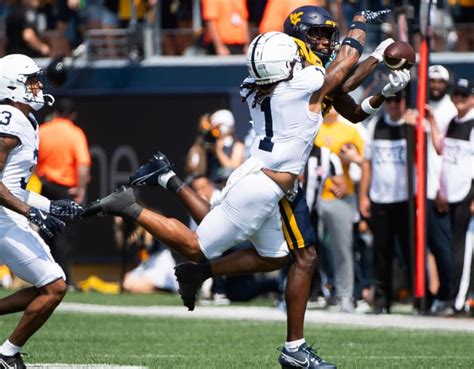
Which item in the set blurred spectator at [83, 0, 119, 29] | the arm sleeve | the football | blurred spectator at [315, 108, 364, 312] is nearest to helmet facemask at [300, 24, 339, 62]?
the football

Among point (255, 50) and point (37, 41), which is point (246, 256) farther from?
point (37, 41)

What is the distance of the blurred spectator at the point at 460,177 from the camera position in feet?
41.4

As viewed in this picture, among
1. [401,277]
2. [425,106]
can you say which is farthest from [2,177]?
[401,277]

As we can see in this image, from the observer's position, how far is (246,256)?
8227 mm

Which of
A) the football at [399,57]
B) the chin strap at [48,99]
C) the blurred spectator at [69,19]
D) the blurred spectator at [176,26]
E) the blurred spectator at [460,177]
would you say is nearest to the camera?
the chin strap at [48,99]

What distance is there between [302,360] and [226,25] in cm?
939

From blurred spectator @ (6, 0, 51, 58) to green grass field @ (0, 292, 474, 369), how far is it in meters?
6.69

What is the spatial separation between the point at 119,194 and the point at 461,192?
5.30 meters

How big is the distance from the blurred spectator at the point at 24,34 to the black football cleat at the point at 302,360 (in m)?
11.0

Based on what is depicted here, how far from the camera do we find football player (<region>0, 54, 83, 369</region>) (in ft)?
26.7

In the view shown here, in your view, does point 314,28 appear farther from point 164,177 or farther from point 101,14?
point 101,14

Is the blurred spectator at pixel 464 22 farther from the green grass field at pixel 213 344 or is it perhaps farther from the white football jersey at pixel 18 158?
the white football jersey at pixel 18 158

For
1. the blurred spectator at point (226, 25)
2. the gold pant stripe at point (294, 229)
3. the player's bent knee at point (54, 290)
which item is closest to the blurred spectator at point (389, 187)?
the blurred spectator at point (226, 25)

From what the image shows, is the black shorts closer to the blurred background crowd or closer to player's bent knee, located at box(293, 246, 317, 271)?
player's bent knee, located at box(293, 246, 317, 271)
